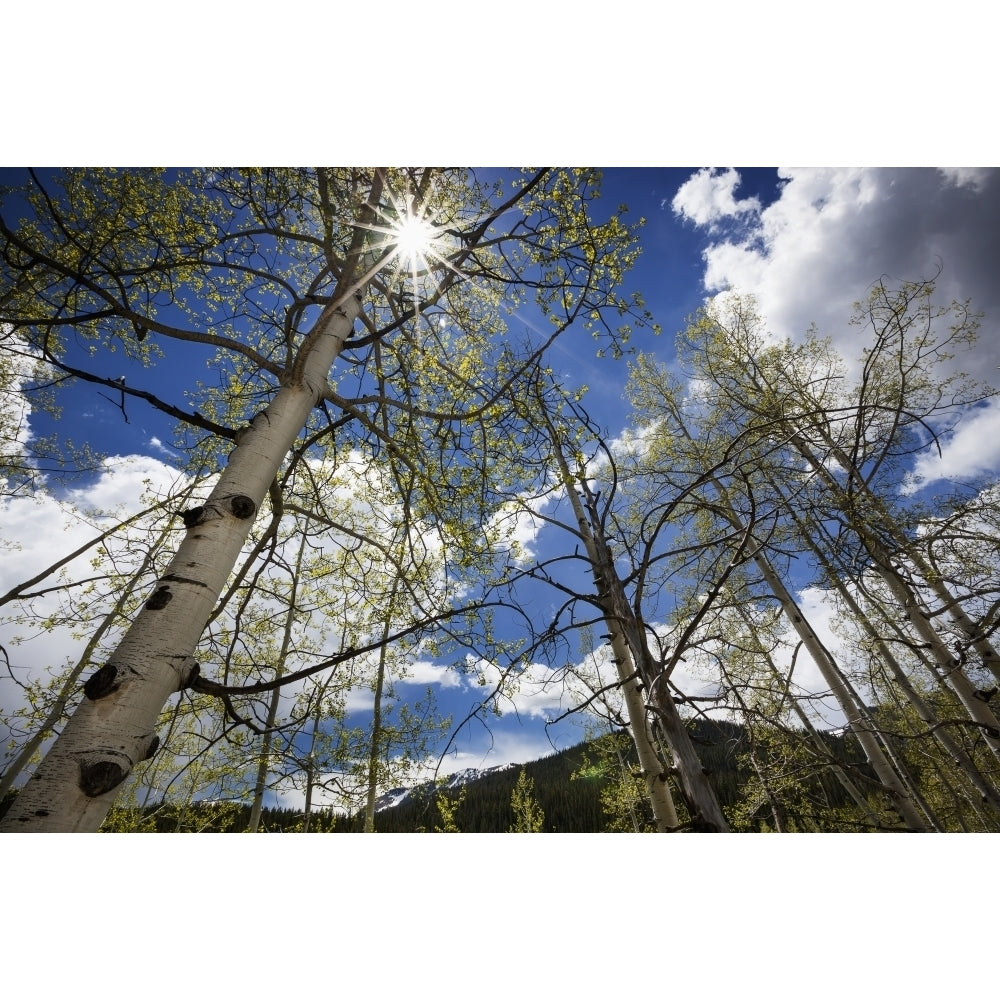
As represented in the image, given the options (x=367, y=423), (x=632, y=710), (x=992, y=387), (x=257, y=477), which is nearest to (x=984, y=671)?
(x=992, y=387)

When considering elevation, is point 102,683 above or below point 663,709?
above

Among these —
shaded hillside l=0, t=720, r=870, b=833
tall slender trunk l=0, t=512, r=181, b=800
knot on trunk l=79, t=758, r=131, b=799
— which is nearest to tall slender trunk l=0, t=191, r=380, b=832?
knot on trunk l=79, t=758, r=131, b=799

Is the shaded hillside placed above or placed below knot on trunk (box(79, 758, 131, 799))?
above

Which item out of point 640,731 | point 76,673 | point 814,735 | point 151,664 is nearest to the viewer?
point 151,664

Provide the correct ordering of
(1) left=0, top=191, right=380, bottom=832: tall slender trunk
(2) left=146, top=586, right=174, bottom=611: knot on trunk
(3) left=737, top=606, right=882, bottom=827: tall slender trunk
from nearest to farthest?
(1) left=0, top=191, right=380, bottom=832: tall slender trunk < (2) left=146, top=586, right=174, bottom=611: knot on trunk < (3) left=737, top=606, right=882, bottom=827: tall slender trunk

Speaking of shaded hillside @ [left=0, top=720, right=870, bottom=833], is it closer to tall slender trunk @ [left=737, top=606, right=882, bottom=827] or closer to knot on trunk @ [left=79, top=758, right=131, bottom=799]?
tall slender trunk @ [left=737, top=606, right=882, bottom=827]

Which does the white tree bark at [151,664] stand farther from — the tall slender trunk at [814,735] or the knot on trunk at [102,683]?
the tall slender trunk at [814,735]

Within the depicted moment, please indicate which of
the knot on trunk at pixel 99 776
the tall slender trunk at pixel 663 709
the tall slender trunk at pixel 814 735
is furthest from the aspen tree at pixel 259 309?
the tall slender trunk at pixel 814 735

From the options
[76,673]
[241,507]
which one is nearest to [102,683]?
[241,507]

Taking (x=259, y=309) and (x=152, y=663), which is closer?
(x=152, y=663)

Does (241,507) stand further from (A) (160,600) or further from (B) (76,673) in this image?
(B) (76,673)

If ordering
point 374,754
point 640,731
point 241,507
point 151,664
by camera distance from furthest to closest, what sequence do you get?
point 374,754 → point 640,731 → point 241,507 → point 151,664
